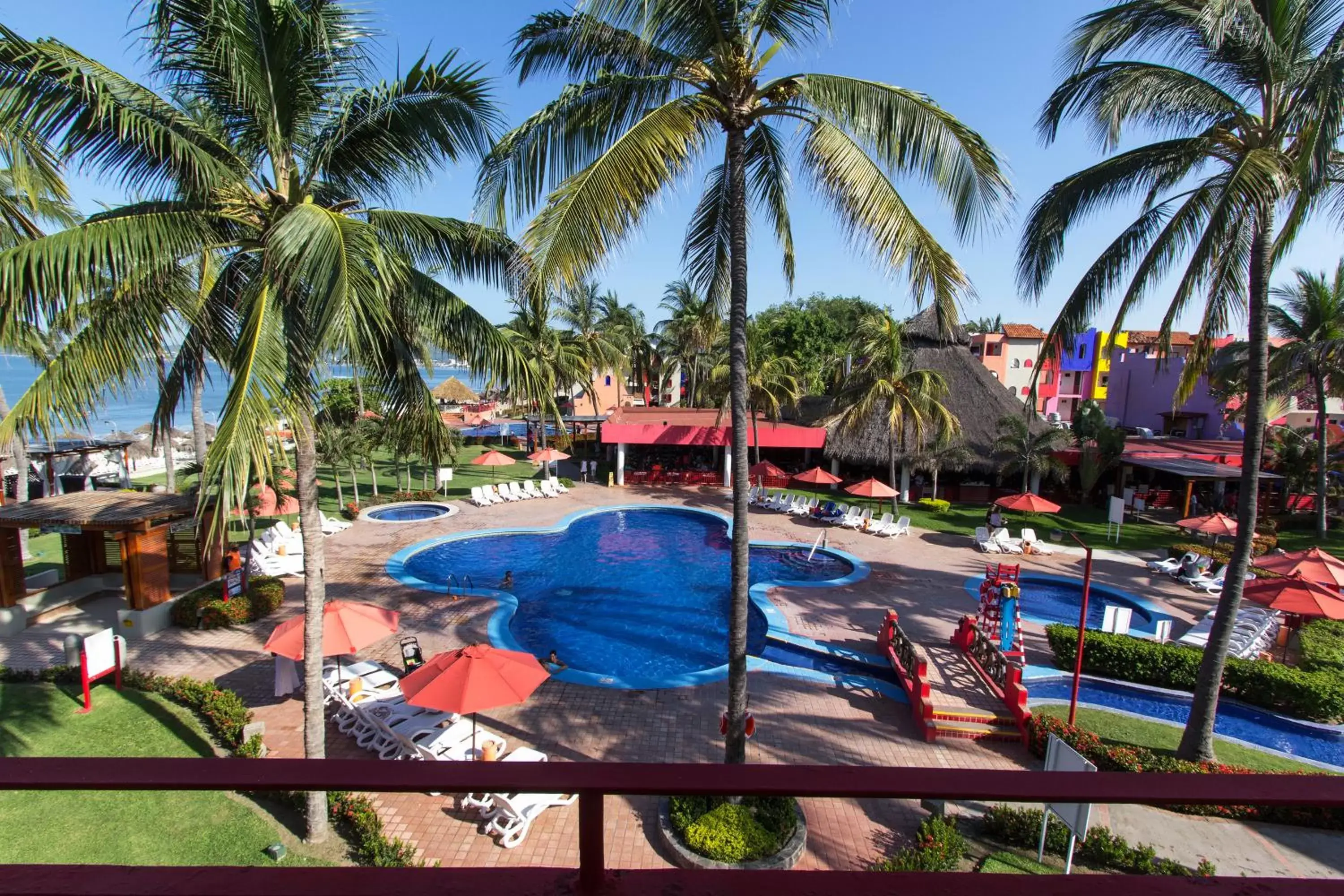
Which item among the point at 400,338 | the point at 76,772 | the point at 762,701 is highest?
the point at 400,338

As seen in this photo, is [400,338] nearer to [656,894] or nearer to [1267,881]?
[656,894]

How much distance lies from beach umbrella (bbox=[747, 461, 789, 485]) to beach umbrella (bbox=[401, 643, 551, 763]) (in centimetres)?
1708

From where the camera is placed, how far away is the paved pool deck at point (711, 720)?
7.27 metres

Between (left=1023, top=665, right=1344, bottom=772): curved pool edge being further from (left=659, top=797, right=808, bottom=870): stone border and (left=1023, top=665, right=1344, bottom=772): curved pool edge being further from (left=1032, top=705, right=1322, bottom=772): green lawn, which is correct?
(left=659, top=797, right=808, bottom=870): stone border

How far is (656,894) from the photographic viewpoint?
1620 mm

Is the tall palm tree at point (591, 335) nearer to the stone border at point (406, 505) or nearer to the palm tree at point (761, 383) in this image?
the palm tree at point (761, 383)

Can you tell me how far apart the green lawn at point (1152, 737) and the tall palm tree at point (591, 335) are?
26947 mm

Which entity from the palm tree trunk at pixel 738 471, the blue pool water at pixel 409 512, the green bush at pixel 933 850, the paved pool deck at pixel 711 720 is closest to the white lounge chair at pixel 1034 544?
the paved pool deck at pixel 711 720

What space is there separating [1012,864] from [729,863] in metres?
3.05

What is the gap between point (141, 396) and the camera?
21.8 feet

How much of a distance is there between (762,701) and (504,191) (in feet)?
28.3

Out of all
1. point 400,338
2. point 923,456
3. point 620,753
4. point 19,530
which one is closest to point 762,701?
point 620,753

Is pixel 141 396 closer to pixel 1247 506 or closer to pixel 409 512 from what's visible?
pixel 1247 506

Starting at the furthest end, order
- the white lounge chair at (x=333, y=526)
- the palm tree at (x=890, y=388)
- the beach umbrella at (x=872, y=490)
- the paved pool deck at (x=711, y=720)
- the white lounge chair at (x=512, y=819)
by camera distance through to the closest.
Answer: the beach umbrella at (x=872, y=490)
the palm tree at (x=890, y=388)
the white lounge chair at (x=333, y=526)
the paved pool deck at (x=711, y=720)
the white lounge chair at (x=512, y=819)
